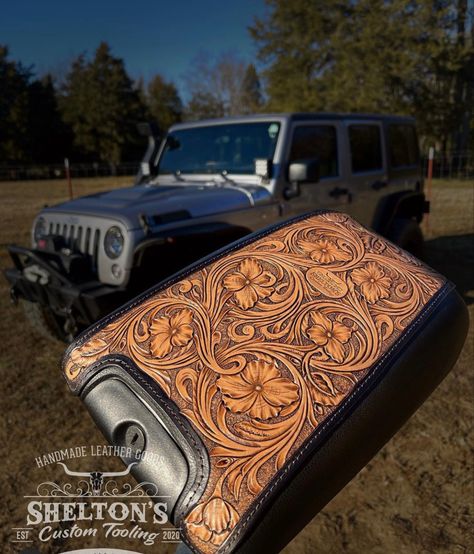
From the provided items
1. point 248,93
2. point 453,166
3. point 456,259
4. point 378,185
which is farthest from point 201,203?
point 248,93

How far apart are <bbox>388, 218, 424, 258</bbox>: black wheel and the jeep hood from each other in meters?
1.74

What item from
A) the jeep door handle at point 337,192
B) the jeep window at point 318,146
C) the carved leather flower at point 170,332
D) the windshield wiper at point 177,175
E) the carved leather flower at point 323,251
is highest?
the jeep window at point 318,146

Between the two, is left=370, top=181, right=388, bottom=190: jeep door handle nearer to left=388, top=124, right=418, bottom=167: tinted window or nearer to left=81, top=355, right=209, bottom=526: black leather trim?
left=388, top=124, right=418, bottom=167: tinted window

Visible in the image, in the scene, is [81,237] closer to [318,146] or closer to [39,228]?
[39,228]

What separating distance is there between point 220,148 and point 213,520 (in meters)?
3.24

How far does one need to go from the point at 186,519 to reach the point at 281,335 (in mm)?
465

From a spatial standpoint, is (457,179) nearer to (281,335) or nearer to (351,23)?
(351,23)

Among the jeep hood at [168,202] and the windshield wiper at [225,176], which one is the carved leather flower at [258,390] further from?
the windshield wiper at [225,176]

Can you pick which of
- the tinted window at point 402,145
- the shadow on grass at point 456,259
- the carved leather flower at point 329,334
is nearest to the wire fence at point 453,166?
the shadow on grass at point 456,259

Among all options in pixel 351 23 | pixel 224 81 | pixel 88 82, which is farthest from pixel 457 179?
pixel 88 82

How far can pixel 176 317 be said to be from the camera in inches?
46.4

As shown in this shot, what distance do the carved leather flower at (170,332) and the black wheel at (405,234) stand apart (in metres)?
3.55

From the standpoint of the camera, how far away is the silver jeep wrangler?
2.71 metres

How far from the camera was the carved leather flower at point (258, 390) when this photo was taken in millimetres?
991
